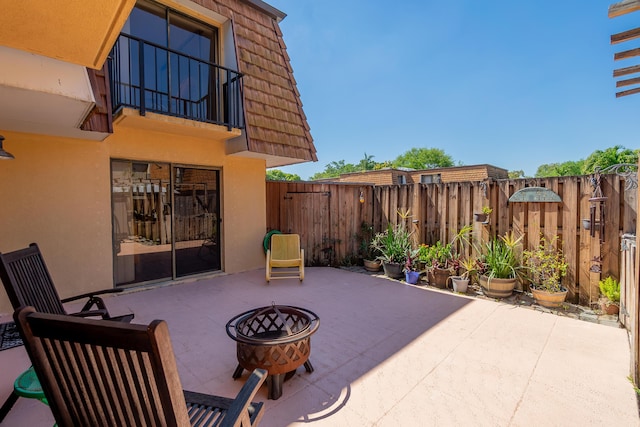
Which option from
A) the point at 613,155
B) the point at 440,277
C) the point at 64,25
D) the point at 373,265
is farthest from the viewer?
the point at 613,155

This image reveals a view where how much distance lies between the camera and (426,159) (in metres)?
40.0

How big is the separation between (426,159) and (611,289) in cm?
3862

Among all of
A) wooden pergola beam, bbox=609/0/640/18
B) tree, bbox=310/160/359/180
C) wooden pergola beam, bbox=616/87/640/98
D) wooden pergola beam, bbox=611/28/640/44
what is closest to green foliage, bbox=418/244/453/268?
wooden pergola beam, bbox=616/87/640/98

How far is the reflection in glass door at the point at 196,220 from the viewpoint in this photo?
5.59 metres

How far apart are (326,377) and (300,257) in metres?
3.28

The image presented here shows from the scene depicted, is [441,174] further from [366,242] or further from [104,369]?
[104,369]

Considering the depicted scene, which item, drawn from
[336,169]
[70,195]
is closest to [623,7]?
[70,195]

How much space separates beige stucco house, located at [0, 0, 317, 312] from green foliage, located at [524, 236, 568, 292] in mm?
4477

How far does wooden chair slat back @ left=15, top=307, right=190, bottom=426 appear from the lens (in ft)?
3.22

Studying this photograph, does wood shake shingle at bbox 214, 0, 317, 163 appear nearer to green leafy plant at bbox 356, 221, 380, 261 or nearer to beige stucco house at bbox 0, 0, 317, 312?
beige stucco house at bbox 0, 0, 317, 312

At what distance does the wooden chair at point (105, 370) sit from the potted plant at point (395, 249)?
201 inches

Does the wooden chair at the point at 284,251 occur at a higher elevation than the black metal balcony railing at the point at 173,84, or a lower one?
lower

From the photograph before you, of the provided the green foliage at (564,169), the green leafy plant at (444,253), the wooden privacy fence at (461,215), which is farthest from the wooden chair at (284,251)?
the green foliage at (564,169)

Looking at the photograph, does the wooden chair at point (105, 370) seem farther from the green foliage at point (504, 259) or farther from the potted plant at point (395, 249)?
the potted plant at point (395, 249)
